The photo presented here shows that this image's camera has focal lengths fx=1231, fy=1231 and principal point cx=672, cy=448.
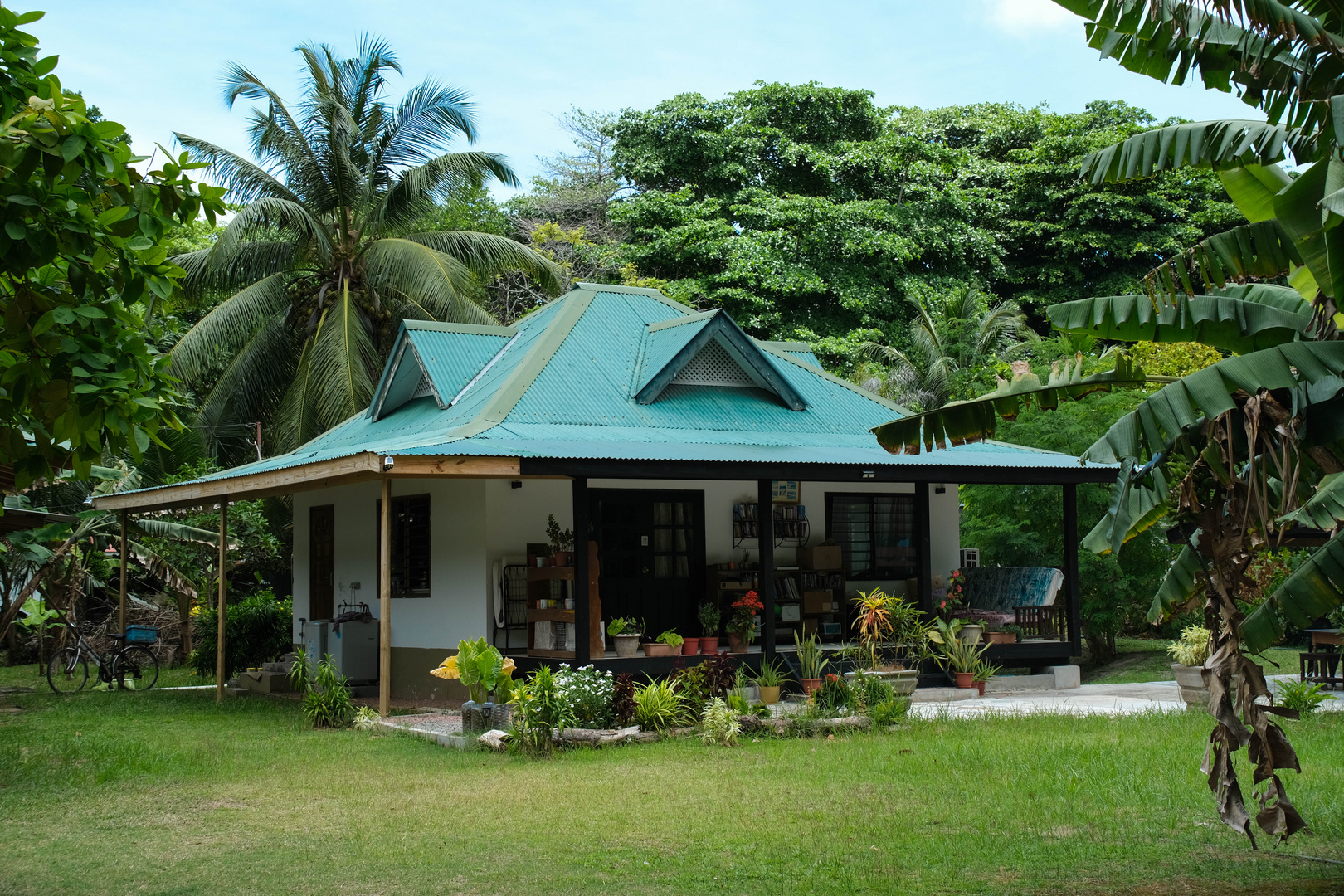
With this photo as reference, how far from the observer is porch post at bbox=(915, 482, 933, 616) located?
15.5 meters

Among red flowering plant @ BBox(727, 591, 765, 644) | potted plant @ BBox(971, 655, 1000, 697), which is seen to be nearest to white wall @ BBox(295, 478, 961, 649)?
red flowering plant @ BBox(727, 591, 765, 644)

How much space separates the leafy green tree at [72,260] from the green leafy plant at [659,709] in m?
7.09

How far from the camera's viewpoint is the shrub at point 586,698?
37.7ft

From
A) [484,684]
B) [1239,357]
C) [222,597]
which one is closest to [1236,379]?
[1239,357]

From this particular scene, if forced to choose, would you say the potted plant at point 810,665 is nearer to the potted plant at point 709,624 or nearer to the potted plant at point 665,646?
the potted plant at point 709,624

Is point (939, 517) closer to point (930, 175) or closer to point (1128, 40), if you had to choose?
point (1128, 40)

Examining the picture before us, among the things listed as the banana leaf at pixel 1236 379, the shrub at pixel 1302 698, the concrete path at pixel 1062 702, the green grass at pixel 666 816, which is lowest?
the concrete path at pixel 1062 702

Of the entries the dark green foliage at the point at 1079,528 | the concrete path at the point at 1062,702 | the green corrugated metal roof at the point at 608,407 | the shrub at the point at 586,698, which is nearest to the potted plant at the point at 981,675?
the concrete path at the point at 1062,702

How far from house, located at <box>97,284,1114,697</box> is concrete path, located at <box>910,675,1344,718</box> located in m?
0.78

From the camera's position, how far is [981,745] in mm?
10555

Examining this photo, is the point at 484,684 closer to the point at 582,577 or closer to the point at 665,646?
the point at 582,577

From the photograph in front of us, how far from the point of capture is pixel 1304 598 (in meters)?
6.00

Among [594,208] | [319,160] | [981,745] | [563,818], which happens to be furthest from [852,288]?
[563,818]

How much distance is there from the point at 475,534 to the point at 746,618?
338 centimetres
